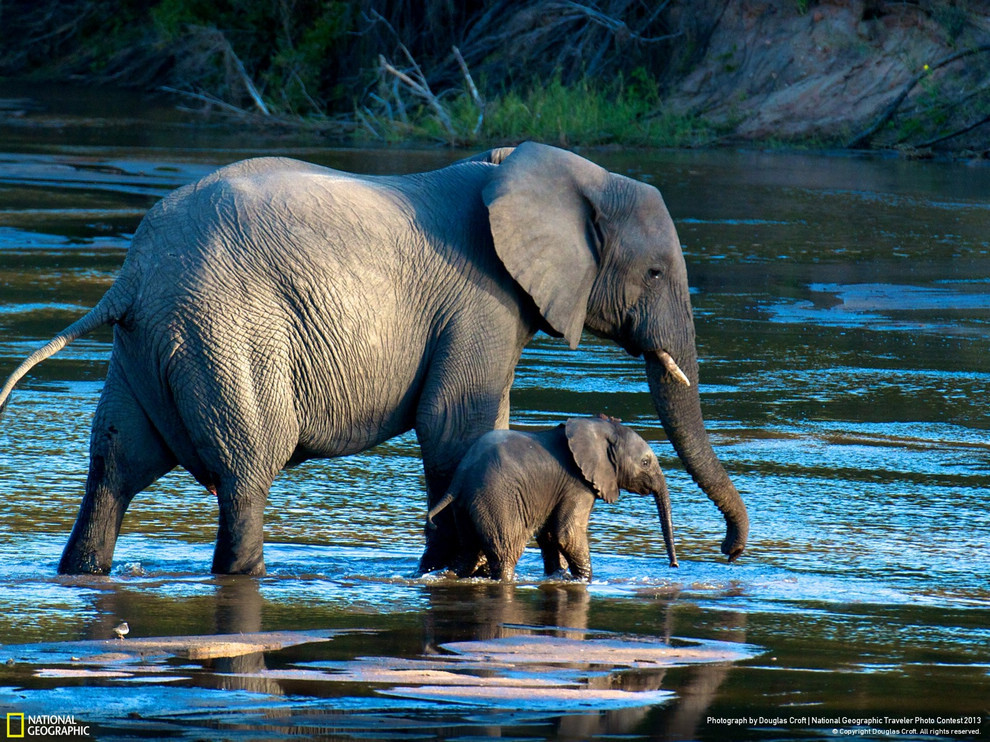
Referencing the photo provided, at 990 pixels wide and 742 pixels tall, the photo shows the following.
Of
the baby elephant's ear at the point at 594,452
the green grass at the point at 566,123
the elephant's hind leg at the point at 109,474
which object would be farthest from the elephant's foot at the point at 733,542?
the green grass at the point at 566,123

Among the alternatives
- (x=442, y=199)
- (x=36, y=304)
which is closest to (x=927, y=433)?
(x=442, y=199)

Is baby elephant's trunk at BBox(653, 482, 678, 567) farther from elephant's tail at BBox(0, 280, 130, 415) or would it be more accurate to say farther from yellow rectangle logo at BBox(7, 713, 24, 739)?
yellow rectangle logo at BBox(7, 713, 24, 739)

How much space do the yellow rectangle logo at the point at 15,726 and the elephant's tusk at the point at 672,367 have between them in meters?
3.72

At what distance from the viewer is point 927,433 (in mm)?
9789

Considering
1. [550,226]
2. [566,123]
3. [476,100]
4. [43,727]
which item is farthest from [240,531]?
[476,100]

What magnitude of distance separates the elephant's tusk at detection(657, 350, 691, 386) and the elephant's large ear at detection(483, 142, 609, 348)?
405 millimetres

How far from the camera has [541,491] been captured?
22.9 feet

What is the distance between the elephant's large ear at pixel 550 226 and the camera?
23.3ft

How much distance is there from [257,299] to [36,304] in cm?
711

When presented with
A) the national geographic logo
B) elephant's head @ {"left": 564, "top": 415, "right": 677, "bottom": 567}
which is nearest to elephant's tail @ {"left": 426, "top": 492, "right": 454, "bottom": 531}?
elephant's head @ {"left": 564, "top": 415, "right": 677, "bottom": 567}

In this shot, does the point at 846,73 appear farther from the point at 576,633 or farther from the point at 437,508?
the point at 576,633

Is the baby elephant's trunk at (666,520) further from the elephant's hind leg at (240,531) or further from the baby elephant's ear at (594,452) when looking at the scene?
the elephant's hind leg at (240,531)

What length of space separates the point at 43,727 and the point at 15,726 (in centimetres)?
7

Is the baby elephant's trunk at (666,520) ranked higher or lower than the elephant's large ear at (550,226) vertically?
lower
